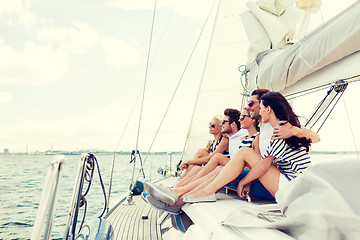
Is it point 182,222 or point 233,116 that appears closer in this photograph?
point 182,222

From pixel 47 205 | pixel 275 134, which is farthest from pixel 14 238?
pixel 275 134

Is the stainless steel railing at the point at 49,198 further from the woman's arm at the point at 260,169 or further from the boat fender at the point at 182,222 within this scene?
the woman's arm at the point at 260,169

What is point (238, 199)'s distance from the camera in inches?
63.9

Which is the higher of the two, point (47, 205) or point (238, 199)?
point (47, 205)

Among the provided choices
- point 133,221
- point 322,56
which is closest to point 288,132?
point 322,56

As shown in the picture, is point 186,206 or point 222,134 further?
point 222,134

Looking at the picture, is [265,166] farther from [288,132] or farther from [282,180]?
[288,132]

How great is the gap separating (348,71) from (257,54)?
4.10 ft

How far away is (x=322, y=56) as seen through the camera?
1.56 metres

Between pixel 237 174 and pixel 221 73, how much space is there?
10.5 ft

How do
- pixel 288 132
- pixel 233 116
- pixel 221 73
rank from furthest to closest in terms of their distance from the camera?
pixel 221 73 → pixel 233 116 → pixel 288 132

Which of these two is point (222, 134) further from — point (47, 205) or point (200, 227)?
point (47, 205)

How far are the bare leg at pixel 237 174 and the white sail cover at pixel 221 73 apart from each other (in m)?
2.99

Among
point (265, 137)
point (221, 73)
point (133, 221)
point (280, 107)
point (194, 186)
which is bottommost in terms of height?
point (133, 221)
